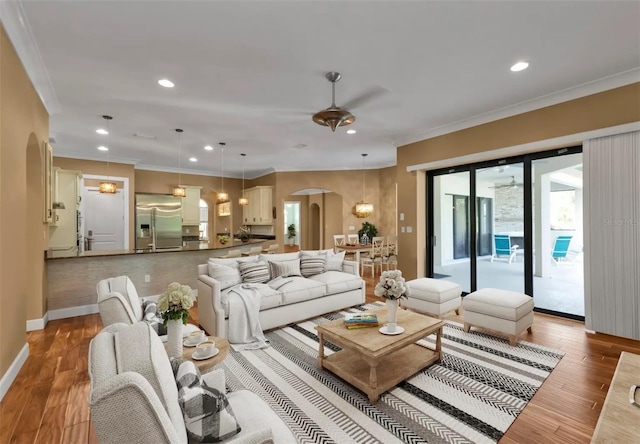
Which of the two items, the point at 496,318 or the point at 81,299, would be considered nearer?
the point at 496,318

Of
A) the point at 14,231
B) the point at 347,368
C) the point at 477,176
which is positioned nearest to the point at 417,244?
the point at 477,176

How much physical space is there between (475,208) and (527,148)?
1.26m

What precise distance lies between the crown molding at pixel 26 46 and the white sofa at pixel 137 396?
278cm

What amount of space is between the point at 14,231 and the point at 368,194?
7.88m

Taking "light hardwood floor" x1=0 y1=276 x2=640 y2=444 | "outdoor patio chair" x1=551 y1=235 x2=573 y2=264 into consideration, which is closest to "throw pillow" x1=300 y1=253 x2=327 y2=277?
"light hardwood floor" x1=0 y1=276 x2=640 y2=444

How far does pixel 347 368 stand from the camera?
2.71 metres

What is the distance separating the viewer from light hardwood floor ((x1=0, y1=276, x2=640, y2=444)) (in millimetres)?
2025

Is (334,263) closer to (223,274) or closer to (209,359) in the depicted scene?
(223,274)

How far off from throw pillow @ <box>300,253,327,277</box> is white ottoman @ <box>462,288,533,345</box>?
215 centimetres

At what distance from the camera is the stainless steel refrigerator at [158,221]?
7.92 metres

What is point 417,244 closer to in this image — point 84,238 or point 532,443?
point 532,443

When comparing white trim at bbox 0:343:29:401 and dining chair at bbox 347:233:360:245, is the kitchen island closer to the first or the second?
white trim at bbox 0:343:29:401

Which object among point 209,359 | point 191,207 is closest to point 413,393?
point 209,359

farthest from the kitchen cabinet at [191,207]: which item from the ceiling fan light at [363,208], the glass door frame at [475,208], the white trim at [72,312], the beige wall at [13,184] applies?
the glass door frame at [475,208]
